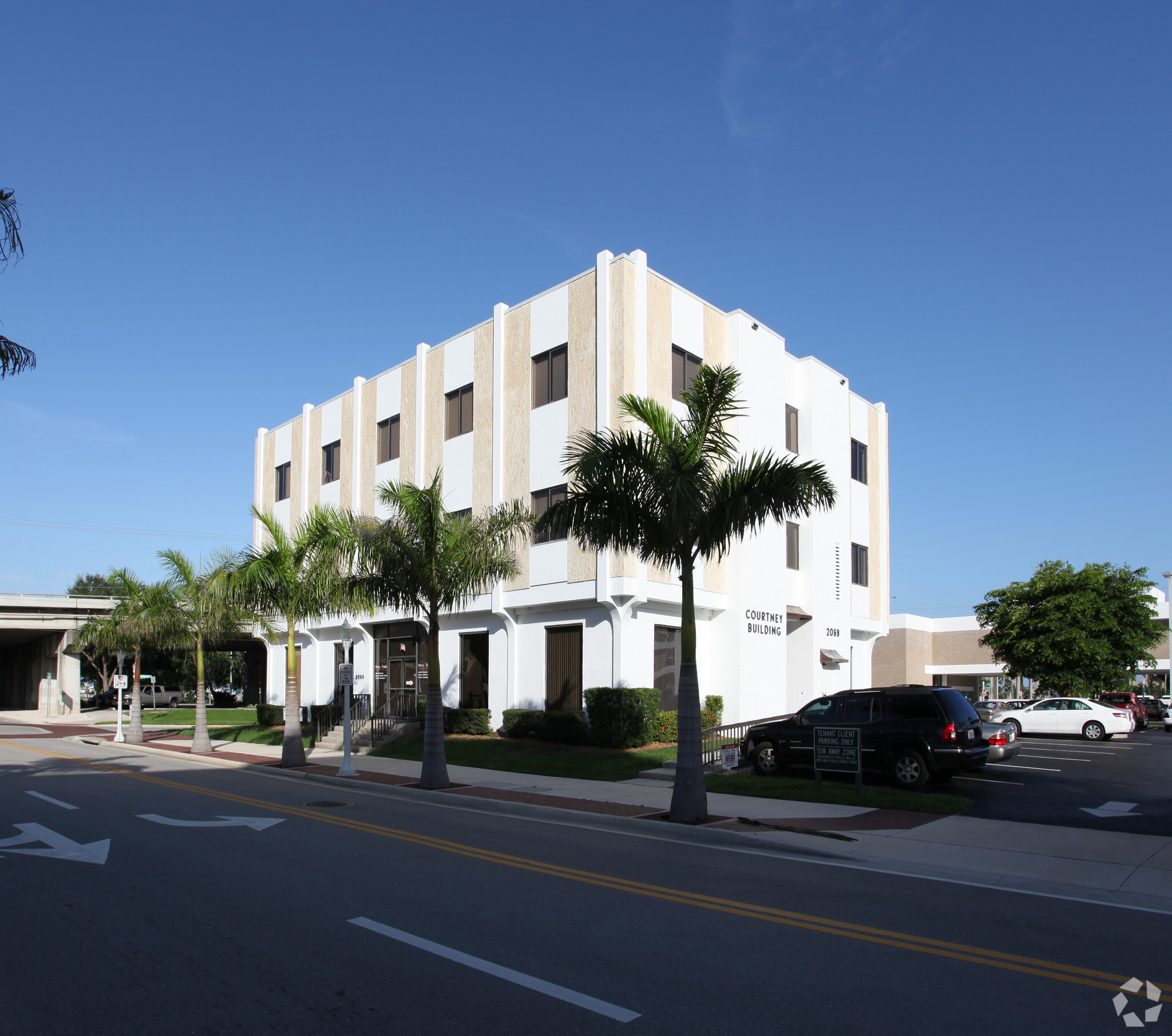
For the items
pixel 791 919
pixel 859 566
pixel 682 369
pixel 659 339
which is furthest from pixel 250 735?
pixel 791 919

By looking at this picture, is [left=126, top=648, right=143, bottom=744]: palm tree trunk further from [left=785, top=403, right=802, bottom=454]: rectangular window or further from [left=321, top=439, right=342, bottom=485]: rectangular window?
[left=785, top=403, right=802, bottom=454]: rectangular window

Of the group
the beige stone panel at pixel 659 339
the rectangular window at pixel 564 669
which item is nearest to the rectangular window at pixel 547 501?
the rectangular window at pixel 564 669

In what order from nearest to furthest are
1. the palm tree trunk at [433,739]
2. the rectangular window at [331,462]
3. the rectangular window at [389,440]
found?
the palm tree trunk at [433,739], the rectangular window at [389,440], the rectangular window at [331,462]

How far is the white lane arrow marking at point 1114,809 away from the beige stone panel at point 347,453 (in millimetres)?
27008

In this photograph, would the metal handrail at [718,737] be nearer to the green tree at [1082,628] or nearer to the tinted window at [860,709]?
the tinted window at [860,709]

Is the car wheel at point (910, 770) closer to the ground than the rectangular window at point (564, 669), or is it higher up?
closer to the ground

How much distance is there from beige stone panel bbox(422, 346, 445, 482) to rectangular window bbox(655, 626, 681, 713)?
378 inches

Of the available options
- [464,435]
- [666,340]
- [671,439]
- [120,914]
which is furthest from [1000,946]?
[464,435]

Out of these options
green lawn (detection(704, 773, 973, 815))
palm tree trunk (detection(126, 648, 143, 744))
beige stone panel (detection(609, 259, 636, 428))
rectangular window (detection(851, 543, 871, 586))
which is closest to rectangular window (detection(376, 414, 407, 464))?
palm tree trunk (detection(126, 648, 143, 744))

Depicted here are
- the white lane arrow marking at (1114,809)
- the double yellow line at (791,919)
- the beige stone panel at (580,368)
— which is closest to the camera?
the double yellow line at (791,919)

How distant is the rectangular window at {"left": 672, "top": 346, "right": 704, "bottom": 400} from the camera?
26438 mm

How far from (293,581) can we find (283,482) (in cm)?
1913

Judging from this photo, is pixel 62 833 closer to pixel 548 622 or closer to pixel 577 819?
pixel 577 819

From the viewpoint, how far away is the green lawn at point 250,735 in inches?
1277
